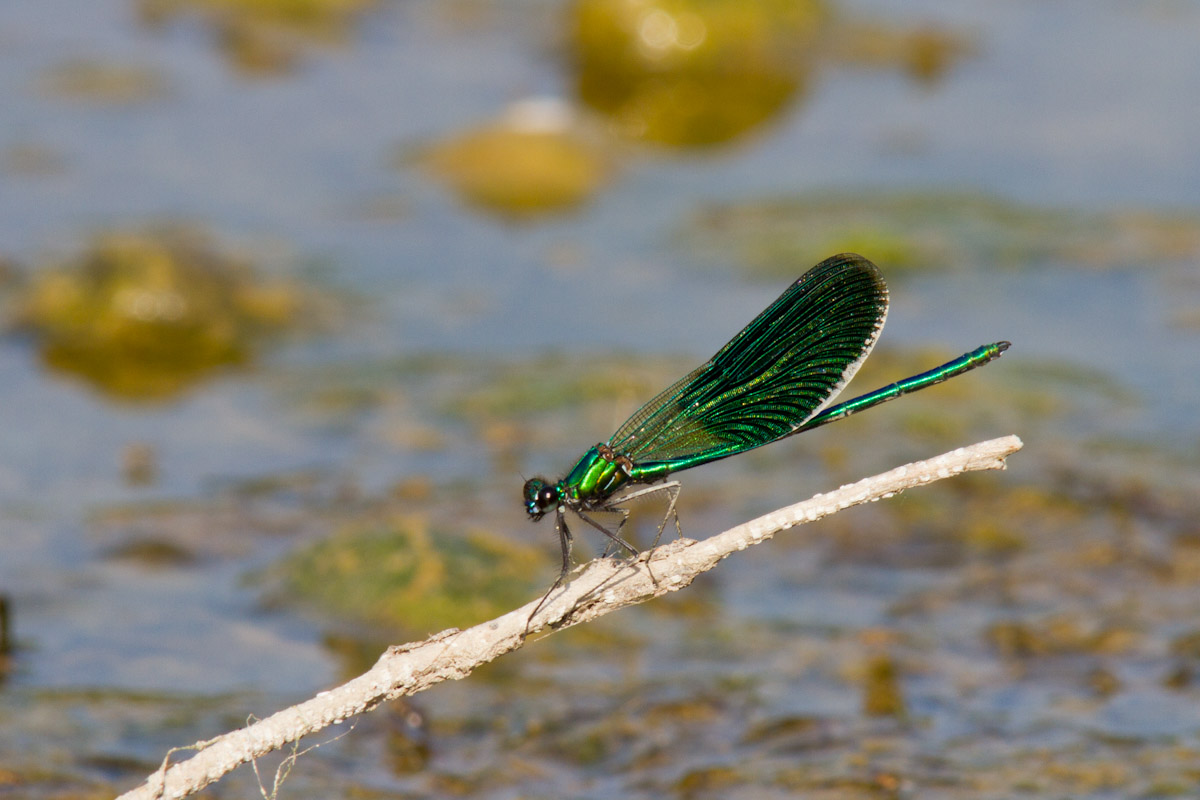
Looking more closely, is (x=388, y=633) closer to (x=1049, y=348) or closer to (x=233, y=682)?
(x=233, y=682)

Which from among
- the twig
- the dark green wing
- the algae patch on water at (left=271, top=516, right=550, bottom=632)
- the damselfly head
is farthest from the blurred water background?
the twig

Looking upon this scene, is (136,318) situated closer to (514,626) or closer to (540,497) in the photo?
(540,497)

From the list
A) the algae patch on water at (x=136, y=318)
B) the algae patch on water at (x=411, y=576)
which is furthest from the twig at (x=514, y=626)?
the algae patch on water at (x=136, y=318)

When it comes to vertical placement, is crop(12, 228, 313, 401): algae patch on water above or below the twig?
above

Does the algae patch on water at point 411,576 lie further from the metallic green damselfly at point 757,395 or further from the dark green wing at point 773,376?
the dark green wing at point 773,376

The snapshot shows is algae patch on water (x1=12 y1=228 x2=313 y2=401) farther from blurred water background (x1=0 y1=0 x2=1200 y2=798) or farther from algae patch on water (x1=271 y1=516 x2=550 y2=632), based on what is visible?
algae patch on water (x1=271 y1=516 x2=550 y2=632)

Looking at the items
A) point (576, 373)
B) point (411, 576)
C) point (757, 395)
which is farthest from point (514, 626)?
point (576, 373)
